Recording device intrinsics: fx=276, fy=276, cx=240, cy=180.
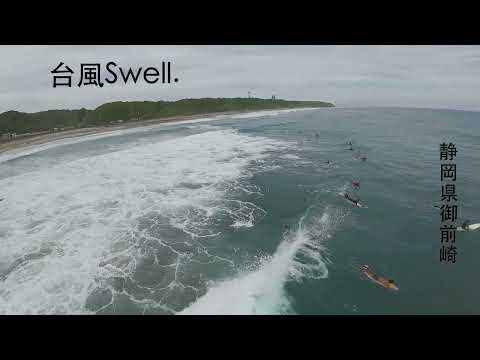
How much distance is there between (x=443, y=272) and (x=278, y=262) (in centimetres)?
1422

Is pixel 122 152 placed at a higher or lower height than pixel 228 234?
higher

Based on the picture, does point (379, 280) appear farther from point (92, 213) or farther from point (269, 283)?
point (92, 213)

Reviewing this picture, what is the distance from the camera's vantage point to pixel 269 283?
21938 mm

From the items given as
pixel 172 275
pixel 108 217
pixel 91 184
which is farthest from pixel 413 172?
pixel 91 184

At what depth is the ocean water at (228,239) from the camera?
68.2 feet

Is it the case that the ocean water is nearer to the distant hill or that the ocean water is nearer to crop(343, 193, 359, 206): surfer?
crop(343, 193, 359, 206): surfer

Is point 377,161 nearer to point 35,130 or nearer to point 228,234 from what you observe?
point 228,234

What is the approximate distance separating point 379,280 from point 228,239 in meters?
13.9

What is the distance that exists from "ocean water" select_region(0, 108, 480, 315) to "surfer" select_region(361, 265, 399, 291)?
57cm

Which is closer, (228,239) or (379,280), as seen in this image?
(379,280)

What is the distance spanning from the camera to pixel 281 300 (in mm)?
20469

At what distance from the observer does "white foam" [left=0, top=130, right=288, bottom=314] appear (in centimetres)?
2203

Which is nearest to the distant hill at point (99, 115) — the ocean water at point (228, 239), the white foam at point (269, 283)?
the ocean water at point (228, 239)

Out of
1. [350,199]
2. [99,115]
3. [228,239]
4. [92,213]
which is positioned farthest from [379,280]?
[99,115]
